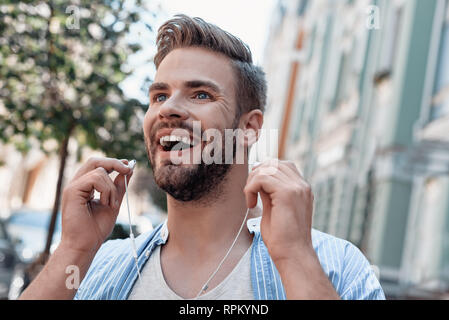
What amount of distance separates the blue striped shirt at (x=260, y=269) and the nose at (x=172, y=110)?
1.34 feet

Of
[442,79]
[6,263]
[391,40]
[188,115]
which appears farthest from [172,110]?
[391,40]

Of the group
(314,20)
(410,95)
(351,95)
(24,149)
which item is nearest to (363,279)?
(24,149)

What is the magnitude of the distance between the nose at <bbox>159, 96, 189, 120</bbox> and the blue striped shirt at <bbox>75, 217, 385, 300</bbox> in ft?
1.34

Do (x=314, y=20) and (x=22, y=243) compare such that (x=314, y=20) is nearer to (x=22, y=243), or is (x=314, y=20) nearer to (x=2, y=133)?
(x=22, y=243)

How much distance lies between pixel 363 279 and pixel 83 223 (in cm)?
81

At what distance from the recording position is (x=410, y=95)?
492 inches

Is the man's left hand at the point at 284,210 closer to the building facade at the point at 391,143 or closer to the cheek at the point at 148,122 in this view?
the cheek at the point at 148,122

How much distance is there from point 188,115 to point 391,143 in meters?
10.9

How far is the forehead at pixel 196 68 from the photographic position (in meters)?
A: 2.10

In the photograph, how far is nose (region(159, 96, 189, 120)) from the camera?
2012 millimetres

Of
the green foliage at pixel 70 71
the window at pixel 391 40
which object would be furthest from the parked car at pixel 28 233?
the window at pixel 391 40

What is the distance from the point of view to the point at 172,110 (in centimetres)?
201

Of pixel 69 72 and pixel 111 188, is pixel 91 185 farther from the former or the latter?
pixel 69 72

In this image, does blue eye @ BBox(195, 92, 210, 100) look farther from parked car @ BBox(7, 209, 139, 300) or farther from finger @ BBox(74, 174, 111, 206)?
parked car @ BBox(7, 209, 139, 300)
